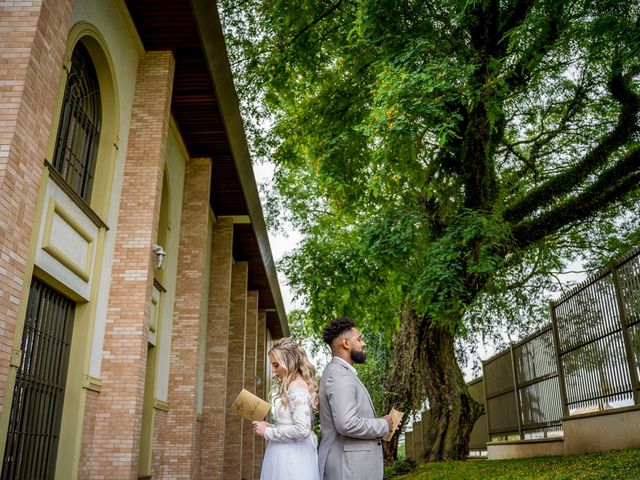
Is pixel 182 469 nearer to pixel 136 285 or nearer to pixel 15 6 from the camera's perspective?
pixel 136 285

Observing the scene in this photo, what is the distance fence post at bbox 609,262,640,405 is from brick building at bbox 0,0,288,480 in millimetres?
6542

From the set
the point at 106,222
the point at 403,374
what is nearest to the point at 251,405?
the point at 106,222

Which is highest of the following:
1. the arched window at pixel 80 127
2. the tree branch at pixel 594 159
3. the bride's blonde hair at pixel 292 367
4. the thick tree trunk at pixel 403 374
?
the tree branch at pixel 594 159

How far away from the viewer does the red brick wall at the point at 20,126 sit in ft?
15.5

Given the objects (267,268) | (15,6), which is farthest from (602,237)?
(15,6)

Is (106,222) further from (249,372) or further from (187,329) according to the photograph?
(249,372)

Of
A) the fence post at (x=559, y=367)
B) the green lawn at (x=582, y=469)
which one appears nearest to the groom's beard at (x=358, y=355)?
the green lawn at (x=582, y=469)

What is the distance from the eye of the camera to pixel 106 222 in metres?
8.62

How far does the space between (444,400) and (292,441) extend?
38.6 ft

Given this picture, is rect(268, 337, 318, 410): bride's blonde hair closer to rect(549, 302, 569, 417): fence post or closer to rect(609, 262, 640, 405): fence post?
rect(609, 262, 640, 405): fence post

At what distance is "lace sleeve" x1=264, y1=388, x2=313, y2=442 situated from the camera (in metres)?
4.39

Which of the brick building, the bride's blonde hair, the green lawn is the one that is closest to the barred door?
the brick building

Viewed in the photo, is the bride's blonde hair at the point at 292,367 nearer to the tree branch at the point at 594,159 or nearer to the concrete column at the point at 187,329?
the concrete column at the point at 187,329

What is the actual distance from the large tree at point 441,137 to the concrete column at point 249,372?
6.37 metres
